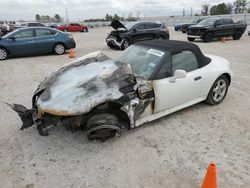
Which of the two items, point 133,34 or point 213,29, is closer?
point 133,34

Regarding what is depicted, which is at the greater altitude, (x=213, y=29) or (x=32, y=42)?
(x=213, y=29)

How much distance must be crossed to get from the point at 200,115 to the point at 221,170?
160cm

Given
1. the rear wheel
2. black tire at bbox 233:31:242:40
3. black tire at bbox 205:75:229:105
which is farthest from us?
black tire at bbox 233:31:242:40

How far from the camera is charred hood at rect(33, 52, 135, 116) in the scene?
3.07 m

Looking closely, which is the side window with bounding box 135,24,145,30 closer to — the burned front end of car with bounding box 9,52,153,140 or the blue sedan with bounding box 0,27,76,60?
the blue sedan with bounding box 0,27,76,60

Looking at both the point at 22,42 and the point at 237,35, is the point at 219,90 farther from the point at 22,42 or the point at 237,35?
the point at 237,35

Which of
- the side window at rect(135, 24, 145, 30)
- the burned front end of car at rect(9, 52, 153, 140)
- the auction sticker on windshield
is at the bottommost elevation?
the burned front end of car at rect(9, 52, 153, 140)

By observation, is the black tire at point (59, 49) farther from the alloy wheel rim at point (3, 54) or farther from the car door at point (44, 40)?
the alloy wheel rim at point (3, 54)

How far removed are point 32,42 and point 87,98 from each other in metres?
9.01

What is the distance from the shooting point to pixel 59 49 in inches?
460

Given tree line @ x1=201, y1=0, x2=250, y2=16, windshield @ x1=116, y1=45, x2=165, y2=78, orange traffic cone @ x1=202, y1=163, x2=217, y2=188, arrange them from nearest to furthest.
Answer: orange traffic cone @ x1=202, y1=163, x2=217, y2=188 → windshield @ x1=116, y1=45, x2=165, y2=78 → tree line @ x1=201, y1=0, x2=250, y2=16

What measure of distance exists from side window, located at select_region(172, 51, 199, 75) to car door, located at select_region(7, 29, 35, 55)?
875cm

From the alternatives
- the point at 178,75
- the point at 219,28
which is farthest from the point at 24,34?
the point at 219,28

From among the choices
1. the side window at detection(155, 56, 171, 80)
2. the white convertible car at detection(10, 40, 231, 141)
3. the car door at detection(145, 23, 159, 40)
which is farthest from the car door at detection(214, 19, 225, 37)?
the side window at detection(155, 56, 171, 80)
